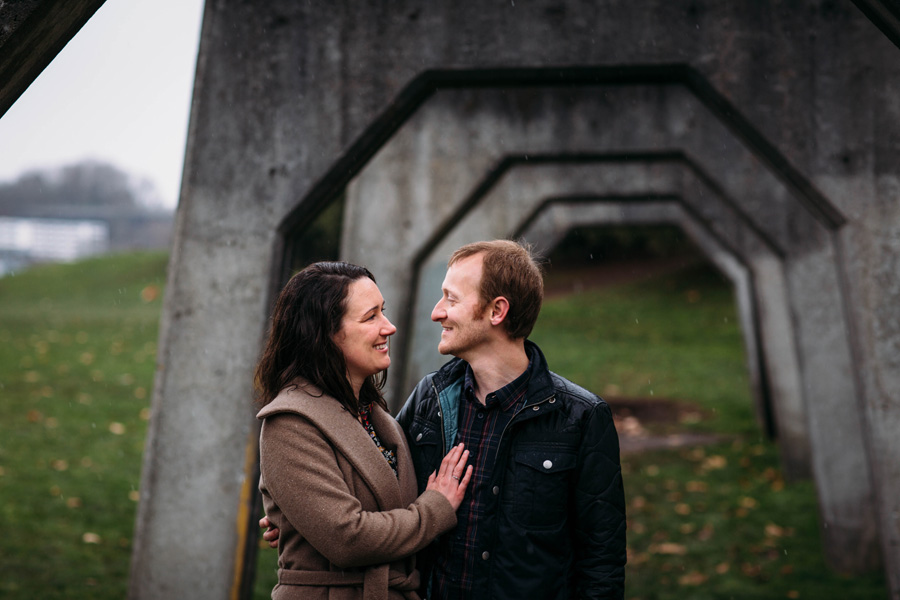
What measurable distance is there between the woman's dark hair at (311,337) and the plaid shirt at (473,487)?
42cm

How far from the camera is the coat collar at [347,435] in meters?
2.74

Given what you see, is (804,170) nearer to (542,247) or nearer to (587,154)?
(587,154)

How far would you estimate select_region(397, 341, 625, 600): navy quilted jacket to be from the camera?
291 centimetres

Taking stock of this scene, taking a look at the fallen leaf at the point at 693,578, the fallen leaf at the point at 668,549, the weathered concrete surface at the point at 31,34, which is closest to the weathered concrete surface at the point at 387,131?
the weathered concrete surface at the point at 31,34

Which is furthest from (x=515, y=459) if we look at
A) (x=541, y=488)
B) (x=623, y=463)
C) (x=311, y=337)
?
(x=623, y=463)

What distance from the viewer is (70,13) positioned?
10.3 ft

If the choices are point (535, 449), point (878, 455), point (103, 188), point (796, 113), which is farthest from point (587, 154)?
point (103, 188)

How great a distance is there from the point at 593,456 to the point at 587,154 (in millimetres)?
6401

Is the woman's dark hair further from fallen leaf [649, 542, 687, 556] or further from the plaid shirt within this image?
fallen leaf [649, 542, 687, 556]

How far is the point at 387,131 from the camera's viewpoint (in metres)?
4.87

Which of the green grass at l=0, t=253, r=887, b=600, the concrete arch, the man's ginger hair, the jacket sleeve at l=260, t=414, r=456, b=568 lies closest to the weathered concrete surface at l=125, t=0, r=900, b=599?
the man's ginger hair

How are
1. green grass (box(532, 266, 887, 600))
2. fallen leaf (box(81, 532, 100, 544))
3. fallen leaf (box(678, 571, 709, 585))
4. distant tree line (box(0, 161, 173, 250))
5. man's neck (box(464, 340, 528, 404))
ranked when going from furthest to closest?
distant tree line (box(0, 161, 173, 250)) → fallen leaf (box(81, 532, 100, 544)) → green grass (box(532, 266, 887, 600)) → fallen leaf (box(678, 571, 709, 585)) → man's neck (box(464, 340, 528, 404))

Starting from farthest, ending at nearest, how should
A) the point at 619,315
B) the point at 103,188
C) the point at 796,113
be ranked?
the point at 103,188 < the point at 619,315 < the point at 796,113

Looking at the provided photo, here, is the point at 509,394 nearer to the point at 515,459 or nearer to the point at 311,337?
the point at 515,459
